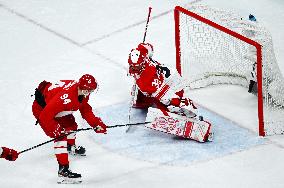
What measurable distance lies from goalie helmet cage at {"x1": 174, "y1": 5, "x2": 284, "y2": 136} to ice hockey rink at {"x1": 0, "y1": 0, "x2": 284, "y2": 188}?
121 millimetres

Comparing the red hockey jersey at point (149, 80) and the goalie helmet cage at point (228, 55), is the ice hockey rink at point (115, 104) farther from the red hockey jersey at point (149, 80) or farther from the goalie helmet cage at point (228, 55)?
the red hockey jersey at point (149, 80)

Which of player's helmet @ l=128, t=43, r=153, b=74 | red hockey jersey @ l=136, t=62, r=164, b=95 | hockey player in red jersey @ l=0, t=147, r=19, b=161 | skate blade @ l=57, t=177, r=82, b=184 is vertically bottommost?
skate blade @ l=57, t=177, r=82, b=184

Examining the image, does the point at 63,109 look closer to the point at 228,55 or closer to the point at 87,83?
the point at 87,83

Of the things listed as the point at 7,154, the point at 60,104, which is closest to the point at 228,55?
the point at 60,104

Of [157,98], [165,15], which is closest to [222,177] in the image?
[157,98]

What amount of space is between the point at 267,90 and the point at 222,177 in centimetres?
89

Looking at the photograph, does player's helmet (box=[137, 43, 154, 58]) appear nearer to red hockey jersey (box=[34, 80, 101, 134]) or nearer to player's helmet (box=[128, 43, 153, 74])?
player's helmet (box=[128, 43, 153, 74])

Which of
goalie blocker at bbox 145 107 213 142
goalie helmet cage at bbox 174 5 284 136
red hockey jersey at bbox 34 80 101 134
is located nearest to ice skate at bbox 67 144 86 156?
red hockey jersey at bbox 34 80 101 134

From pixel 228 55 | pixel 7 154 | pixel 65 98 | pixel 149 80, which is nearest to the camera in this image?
pixel 7 154

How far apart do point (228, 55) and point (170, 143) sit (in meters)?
1.05

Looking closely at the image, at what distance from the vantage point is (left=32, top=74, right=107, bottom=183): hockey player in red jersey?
4562 millimetres

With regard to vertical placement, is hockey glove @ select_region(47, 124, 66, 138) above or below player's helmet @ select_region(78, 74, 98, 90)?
below

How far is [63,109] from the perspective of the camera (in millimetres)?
4629

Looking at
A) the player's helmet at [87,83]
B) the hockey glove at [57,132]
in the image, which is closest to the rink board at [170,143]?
the hockey glove at [57,132]
